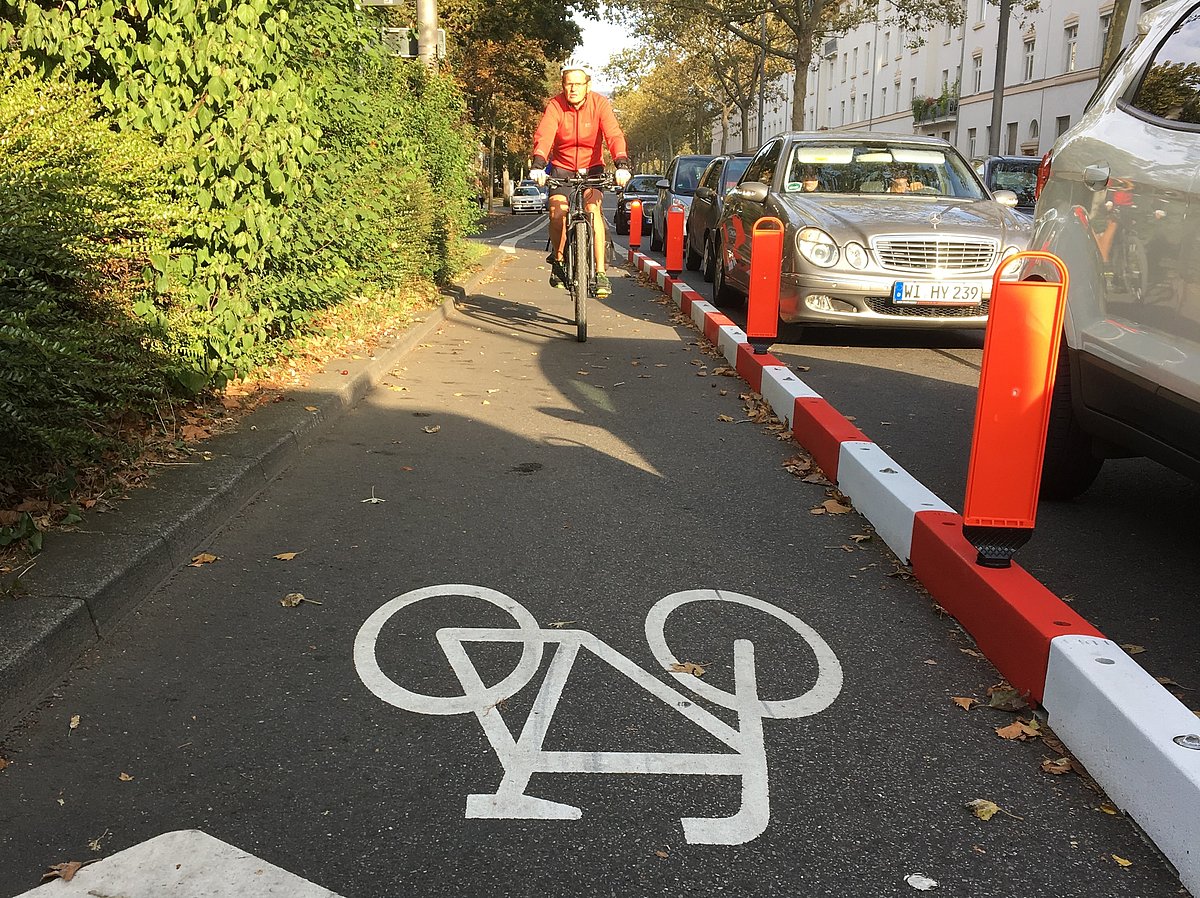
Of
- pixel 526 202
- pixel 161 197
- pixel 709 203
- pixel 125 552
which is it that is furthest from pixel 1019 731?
pixel 526 202

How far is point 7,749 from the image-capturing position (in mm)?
2914

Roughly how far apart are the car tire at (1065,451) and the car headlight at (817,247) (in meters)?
4.39

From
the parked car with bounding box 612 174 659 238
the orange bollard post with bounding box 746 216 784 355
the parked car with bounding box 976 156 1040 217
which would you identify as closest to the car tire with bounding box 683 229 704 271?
the parked car with bounding box 976 156 1040 217

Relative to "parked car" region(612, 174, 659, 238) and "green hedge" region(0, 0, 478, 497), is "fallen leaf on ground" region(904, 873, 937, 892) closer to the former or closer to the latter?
"green hedge" region(0, 0, 478, 497)

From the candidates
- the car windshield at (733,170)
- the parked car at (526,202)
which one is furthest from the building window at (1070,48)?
the car windshield at (733,170)

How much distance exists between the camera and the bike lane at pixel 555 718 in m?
2.48

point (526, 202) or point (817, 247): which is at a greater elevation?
point (817, 247)

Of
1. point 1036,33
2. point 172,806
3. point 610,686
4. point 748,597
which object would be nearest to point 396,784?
point 172,806

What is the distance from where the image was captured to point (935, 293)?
9.03 m

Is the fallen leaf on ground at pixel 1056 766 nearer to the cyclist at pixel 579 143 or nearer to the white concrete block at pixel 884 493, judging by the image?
the white concrete block at pixel 884 493

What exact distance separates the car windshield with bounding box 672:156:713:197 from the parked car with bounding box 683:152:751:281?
3883mm

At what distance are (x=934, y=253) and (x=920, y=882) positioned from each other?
24.4ft

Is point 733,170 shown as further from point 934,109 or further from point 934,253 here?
point 934,109

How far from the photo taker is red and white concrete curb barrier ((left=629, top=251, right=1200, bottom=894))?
2494 millimetres
